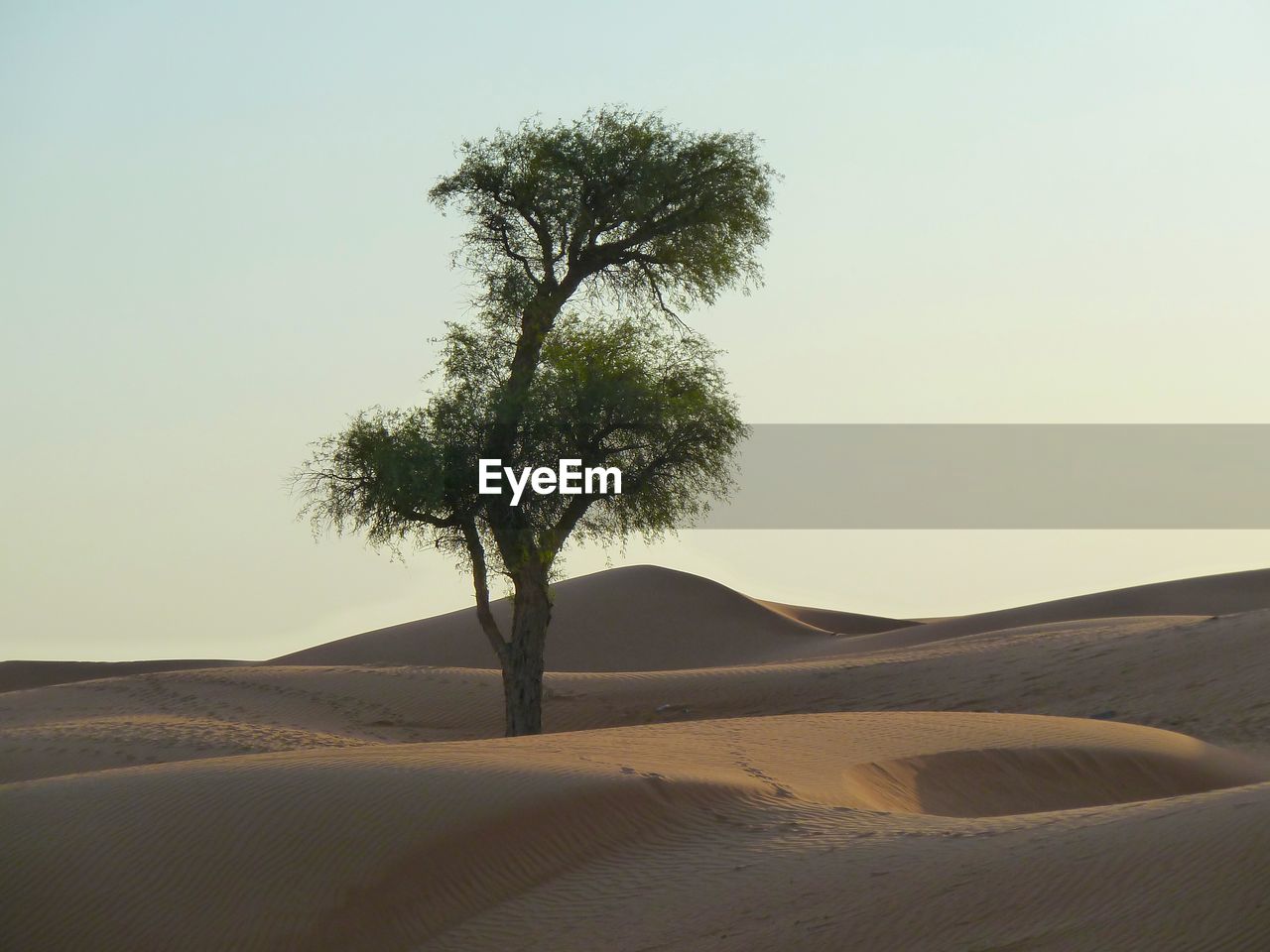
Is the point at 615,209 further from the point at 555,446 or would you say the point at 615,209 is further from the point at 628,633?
the point at 628,633

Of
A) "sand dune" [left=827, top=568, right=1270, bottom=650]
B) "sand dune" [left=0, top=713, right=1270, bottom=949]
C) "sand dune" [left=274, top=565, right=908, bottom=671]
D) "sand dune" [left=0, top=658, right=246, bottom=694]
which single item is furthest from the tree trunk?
"sand dune" [left=0, top=658, right=246, bottom=694]

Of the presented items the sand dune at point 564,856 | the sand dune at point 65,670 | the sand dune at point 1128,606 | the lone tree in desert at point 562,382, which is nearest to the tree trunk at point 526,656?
the lone tree in desert at point 562,382

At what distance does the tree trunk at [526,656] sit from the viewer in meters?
24.6

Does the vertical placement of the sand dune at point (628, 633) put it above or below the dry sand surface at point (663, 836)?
above

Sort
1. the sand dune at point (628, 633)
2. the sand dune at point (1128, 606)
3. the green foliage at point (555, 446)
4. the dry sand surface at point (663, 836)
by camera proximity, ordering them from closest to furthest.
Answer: the dry sand surface at point (663, 836), the green foliage at point (555, 446), the sand dune at point (1128, 606), the sand dune at point (628, 633)

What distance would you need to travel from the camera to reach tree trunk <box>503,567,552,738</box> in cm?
2461

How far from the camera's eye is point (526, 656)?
2470 centimetres

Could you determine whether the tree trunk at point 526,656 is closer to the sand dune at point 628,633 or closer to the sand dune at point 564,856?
the sand dune at point 564,856

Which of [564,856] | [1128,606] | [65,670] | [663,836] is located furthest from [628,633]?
[564,856]

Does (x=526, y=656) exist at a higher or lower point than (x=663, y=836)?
higher

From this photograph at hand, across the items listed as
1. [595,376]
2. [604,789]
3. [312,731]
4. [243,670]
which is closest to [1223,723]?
[595,376]

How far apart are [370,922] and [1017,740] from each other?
372 inches

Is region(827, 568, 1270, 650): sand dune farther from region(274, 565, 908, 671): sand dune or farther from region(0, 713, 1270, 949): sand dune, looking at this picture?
region(0, 713, 1270, 949): sand dune

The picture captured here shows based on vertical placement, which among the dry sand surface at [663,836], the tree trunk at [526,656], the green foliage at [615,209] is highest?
the green foliage at [615,209]
